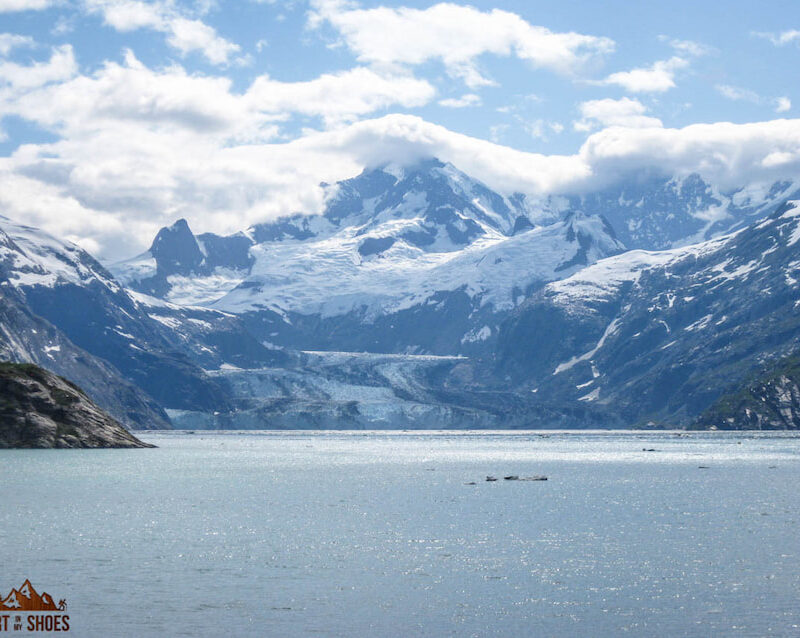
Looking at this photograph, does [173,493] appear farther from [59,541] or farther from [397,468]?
[397,468]

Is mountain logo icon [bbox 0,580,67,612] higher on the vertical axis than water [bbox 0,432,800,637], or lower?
higher

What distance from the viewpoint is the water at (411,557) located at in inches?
2213

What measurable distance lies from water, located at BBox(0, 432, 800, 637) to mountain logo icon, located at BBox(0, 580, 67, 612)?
1138mm

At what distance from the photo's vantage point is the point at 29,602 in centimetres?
5959

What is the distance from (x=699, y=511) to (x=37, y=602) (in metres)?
65.1

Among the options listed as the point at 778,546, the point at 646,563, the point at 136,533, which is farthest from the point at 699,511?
the point at 136,533

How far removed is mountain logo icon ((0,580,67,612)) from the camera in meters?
58.3

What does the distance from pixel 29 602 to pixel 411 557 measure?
26.4 meters

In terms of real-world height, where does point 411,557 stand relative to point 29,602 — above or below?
below

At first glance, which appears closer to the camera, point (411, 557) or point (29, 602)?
point (29, 602)

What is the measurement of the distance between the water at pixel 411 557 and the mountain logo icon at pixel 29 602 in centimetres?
114

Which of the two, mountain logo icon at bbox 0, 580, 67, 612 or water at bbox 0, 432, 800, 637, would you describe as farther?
mountain logo icon at bbox 0, 580, 67, 612

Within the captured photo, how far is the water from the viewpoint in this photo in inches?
2213

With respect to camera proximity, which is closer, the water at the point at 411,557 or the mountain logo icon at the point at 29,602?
the water at the point at 411,557
